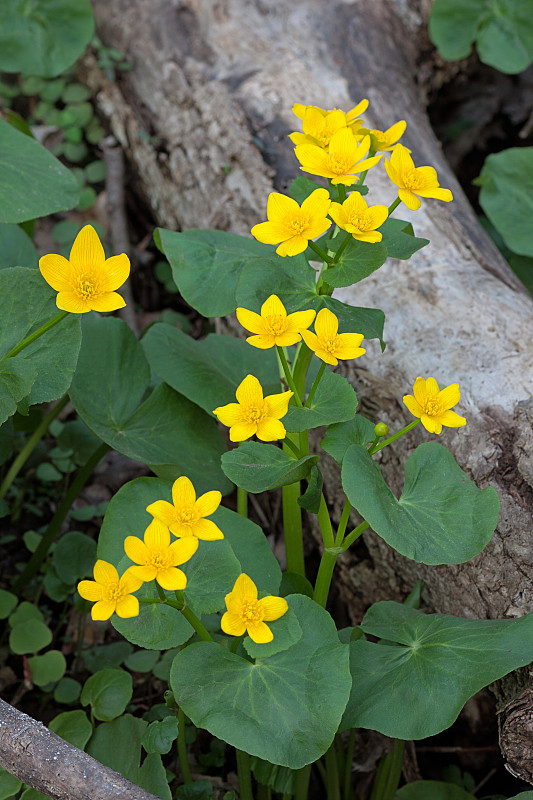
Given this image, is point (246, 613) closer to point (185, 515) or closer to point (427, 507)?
point (185, 515)

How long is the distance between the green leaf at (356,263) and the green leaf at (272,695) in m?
0.61

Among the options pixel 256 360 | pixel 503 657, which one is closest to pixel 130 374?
pixel 256 360

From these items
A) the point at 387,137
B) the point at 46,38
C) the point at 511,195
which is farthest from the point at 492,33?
the point at 387,137

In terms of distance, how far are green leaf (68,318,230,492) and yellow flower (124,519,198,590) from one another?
541 mm

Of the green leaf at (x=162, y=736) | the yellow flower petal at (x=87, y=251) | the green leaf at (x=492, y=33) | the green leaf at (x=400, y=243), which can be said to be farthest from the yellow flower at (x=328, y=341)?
the green leaf at (x=492, y=33)

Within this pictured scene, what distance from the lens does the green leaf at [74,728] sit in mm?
1401

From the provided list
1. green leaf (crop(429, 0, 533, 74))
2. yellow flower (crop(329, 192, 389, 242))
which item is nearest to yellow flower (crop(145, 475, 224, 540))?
yellow flower (crop(329, 192, 389, 242))

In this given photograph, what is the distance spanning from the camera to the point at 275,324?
46.4 inches

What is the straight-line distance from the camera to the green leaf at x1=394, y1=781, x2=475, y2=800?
1.55 metres

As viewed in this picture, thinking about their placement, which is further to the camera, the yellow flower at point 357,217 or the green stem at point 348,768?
the green stem at point 348,768

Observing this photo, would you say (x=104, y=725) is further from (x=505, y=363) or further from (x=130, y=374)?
(x=505, y=363)

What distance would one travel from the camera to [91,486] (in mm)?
2332

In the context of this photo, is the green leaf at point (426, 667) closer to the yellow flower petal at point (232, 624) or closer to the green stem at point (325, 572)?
the green stem at point (325, 572)

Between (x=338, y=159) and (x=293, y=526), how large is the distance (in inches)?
29.3
